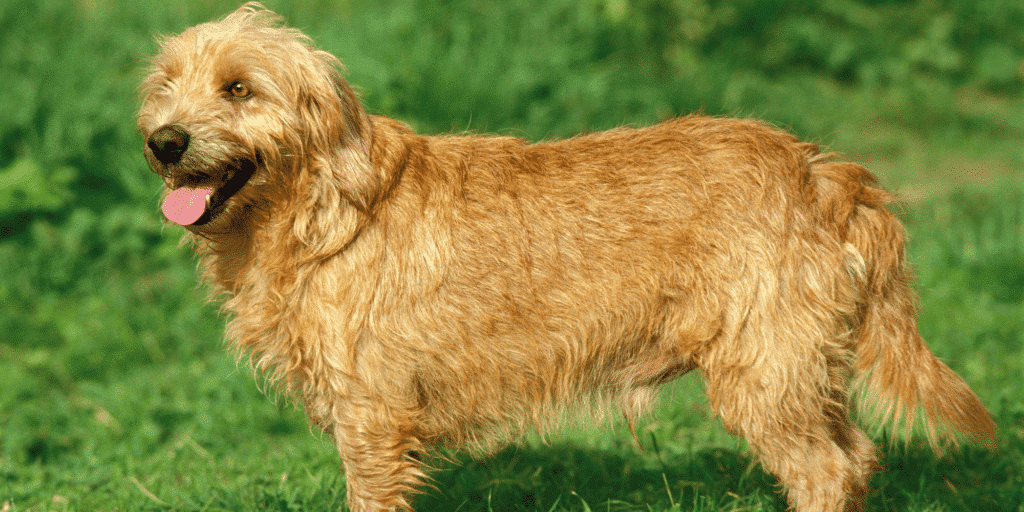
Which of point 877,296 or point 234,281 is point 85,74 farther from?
point 877,296

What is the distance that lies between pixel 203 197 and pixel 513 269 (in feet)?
3.29

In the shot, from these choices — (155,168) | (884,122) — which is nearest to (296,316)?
(155,168)

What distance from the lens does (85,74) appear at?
6641mm

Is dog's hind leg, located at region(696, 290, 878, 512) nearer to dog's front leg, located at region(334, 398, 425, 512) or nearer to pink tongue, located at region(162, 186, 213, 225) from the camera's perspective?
dog's front leg, located at region(334, 398, 425, 512)

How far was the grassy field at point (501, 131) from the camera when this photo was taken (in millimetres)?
3771

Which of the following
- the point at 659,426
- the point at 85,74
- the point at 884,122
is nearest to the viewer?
the point at 659,426

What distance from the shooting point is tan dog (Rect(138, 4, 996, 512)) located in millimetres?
2787

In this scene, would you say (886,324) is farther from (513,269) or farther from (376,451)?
(376,451)

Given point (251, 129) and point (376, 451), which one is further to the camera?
point (376, 451)

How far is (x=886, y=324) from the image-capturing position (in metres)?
3.01

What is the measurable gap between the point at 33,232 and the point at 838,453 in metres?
5.25

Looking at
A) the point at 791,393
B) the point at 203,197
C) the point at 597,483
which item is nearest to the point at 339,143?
the point at 203,197

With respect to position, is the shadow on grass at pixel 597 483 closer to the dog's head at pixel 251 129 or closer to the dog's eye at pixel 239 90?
the dog's head at pixel 251 129

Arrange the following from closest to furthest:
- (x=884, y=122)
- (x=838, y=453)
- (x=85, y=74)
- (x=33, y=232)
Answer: (x=838, y=453) → (x=33, y=232) → (x=85, y=74) → (x=884, y=122)
